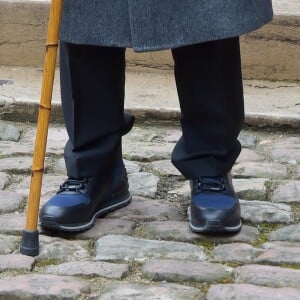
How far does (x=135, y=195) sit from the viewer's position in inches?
119

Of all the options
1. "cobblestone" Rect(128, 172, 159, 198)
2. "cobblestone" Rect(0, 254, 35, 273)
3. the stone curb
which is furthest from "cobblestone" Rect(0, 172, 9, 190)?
the stone curb

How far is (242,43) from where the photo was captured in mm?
4410

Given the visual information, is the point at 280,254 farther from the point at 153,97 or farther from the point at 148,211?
the point at 153,97

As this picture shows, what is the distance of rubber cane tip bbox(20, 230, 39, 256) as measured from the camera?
8.18ft

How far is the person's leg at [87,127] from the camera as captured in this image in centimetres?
265

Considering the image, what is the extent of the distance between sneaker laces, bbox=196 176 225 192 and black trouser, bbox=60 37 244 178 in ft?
0.06

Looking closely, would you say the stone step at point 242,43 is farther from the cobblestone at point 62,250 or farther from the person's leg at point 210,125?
the cobblestone at point 62,250

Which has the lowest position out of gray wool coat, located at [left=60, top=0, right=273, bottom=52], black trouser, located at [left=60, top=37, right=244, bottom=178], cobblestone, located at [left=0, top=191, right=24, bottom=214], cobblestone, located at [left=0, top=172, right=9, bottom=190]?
cobblestone, located at [left=0, top=172, right=9, bottom=190]

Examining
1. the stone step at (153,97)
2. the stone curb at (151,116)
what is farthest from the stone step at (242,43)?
the stone curb at (151,116)

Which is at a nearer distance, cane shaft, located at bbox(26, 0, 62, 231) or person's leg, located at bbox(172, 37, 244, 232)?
cane shaft, located at bbox(26, 0, 62, 231)

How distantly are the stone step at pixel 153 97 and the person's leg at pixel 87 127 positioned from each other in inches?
47.8

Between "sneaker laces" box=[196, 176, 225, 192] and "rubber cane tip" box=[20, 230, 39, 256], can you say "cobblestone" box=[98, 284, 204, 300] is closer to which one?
"rubber cane tip" box=[20, 230, 39, 256]

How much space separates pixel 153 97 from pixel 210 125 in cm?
148

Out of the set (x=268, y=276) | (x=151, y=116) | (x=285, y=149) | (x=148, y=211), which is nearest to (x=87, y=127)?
(x=148, y=211)
